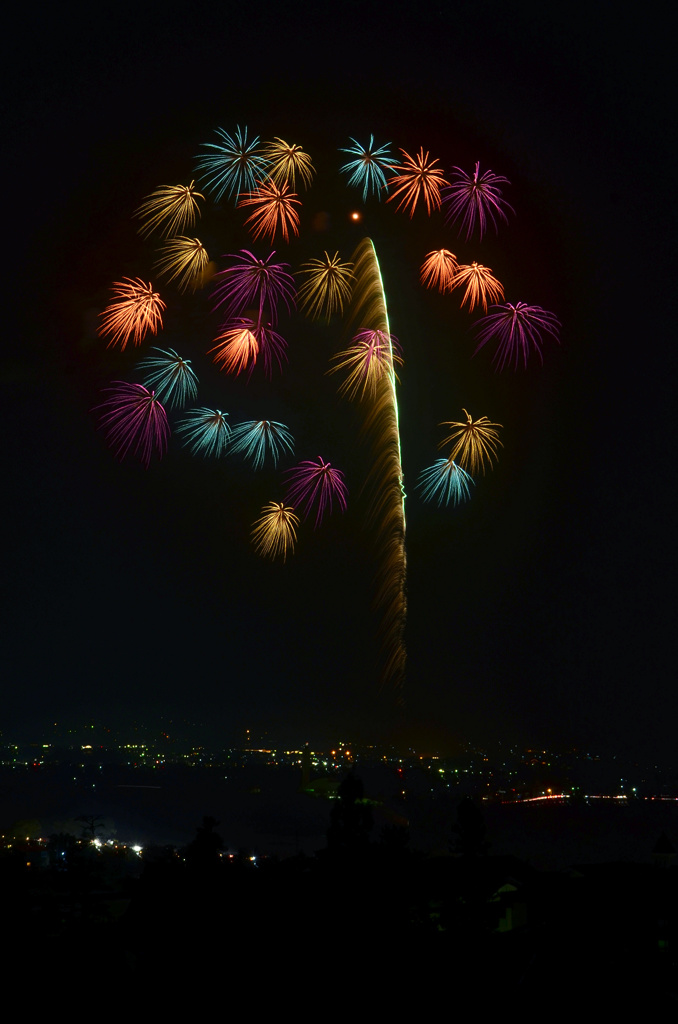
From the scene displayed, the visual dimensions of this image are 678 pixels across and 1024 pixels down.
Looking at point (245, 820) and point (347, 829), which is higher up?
point (347, 829)

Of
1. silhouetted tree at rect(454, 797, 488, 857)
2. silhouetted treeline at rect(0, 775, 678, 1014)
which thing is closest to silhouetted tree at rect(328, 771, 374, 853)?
silhouetted treeline at rect(0, 775, 678, 1014)

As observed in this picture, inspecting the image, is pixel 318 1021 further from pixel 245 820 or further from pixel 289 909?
pixel 245 820

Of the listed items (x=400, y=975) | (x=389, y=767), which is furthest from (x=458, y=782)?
(x=400, y=975)

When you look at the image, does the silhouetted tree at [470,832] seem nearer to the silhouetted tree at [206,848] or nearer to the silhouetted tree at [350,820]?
the silhouetted tree at [350,820]

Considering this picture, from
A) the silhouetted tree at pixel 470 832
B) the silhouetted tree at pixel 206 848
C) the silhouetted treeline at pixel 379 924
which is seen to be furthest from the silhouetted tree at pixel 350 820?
the silhouetted tree at pixel 206 848

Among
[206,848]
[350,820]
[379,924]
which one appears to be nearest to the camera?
[379,924]

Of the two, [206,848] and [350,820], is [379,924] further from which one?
[350,820]

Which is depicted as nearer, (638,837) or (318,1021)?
(318,1021)

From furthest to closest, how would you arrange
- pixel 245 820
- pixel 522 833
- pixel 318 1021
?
pixel 245 820
pixel 522 833
pixel 318 1021

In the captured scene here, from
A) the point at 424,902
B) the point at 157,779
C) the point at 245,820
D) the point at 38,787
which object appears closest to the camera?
the point at 424,902

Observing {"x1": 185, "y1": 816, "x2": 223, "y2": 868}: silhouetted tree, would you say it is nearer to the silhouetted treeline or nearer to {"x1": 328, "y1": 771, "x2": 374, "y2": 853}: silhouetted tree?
the silhouetted treeline

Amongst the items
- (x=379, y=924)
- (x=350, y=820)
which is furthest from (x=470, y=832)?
(x=379, y=924)
